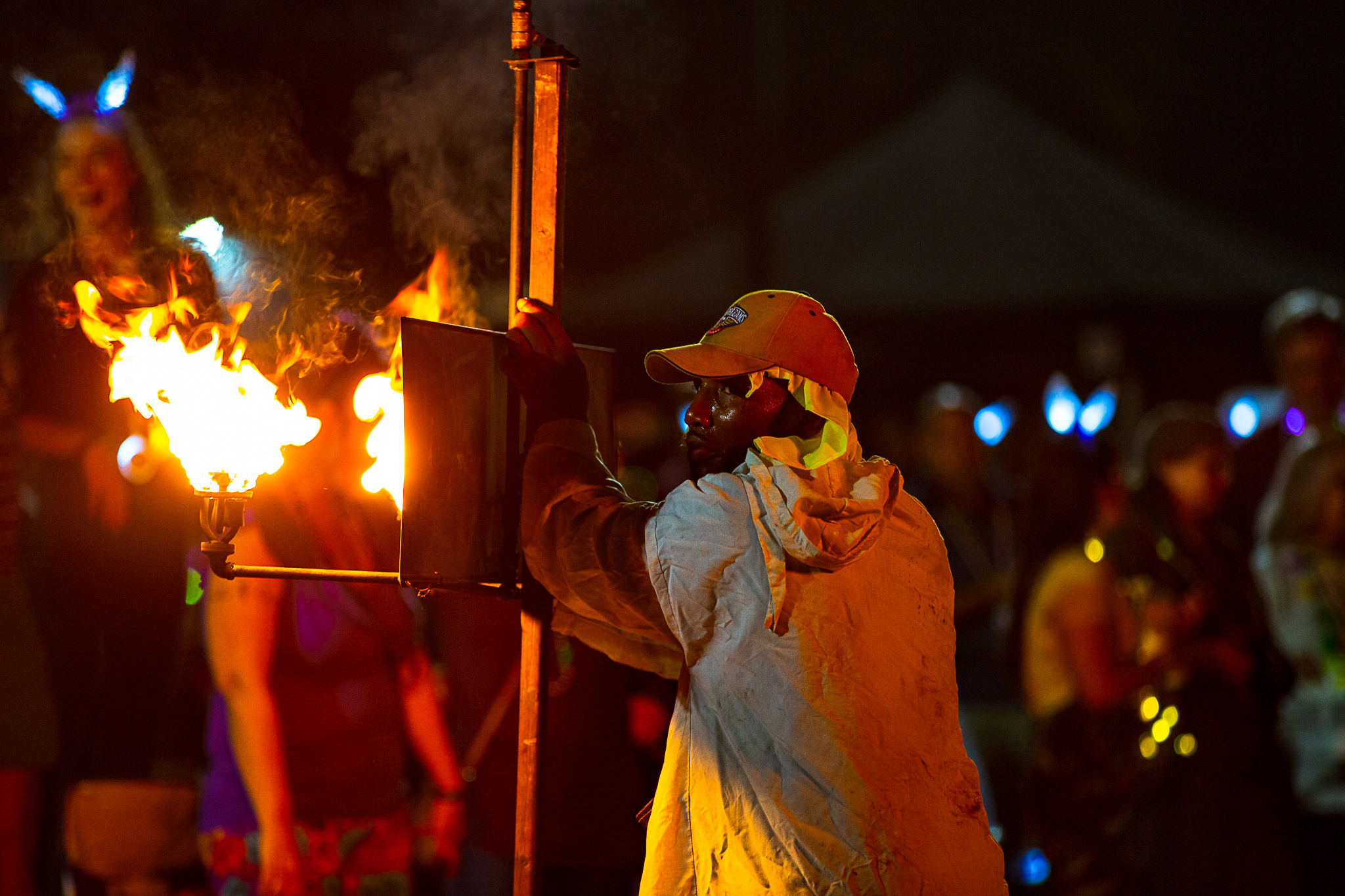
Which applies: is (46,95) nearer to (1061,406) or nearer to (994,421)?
(1061,406)

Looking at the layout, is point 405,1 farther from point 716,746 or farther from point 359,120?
point 716,746

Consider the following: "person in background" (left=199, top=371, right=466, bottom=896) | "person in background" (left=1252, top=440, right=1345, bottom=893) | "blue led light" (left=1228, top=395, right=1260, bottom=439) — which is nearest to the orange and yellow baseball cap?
"person in background" (left=199, top=371, right=466, bottom=896)

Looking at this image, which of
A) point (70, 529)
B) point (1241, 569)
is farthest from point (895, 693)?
point (1241, 569)

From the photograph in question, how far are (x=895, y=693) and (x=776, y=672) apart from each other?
11.2 inches

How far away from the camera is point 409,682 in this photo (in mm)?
4832

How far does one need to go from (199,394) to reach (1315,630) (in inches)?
243

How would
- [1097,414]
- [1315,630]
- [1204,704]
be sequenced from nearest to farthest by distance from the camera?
[1204,704] < [1315,630] < [1097,414]

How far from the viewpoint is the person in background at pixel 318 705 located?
4.28 m

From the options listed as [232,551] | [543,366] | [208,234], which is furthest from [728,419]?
[208,234]

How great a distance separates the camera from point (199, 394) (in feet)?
10.3

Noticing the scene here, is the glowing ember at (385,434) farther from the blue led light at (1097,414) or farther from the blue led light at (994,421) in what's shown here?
the blue led light at (994,421)

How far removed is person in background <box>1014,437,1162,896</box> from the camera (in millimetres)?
6285

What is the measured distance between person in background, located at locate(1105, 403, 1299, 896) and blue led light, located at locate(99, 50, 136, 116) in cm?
470

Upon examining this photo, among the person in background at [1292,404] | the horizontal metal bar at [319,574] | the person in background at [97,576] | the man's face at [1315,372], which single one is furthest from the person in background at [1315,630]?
the horizontal metal bar at [319,574]
